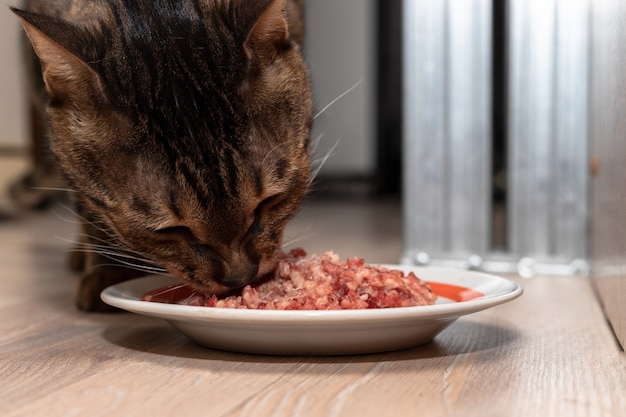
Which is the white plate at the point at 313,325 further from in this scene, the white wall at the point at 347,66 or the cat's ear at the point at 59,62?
the white wall at the point at 347,66

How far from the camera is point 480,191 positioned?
6.87ft

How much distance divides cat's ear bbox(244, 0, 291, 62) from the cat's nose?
309 millimetres

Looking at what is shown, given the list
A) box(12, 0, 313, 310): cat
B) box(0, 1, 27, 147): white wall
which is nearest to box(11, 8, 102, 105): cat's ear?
box(12, 0, 313, 310): cat

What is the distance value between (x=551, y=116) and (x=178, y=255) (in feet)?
3.88

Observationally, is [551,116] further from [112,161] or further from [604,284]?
[112,161]

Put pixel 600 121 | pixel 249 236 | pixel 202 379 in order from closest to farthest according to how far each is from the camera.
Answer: pixel 202 379 < pixel 249 236 < pixel 600 121

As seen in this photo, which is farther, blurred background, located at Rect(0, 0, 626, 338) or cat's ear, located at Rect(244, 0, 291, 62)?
blurred background, located at Rect(0, 0, 626, 338)

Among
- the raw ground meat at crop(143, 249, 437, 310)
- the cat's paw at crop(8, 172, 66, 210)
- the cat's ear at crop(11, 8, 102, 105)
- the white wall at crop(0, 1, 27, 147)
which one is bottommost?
the raw ground meat at crop(143, 249, 437, 310)

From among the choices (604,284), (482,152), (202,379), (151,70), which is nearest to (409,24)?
(482,152)

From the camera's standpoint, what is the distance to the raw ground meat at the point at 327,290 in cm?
109

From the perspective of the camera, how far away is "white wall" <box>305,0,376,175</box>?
A: 4.64 metres

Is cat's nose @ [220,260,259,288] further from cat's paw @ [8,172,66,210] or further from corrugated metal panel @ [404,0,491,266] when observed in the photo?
cat's paw @ [8,172,66,210]

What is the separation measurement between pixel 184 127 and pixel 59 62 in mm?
192

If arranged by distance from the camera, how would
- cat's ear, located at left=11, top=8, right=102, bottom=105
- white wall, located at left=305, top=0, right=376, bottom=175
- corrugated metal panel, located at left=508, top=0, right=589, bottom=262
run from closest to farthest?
cat's ear, located at left=11, top=8, right=102, bottom=105
corrugated metal panel, located at left=508, top=0, right=589, bottom=262
white wall, located at left=305, top=0, right=376, bottom=175
